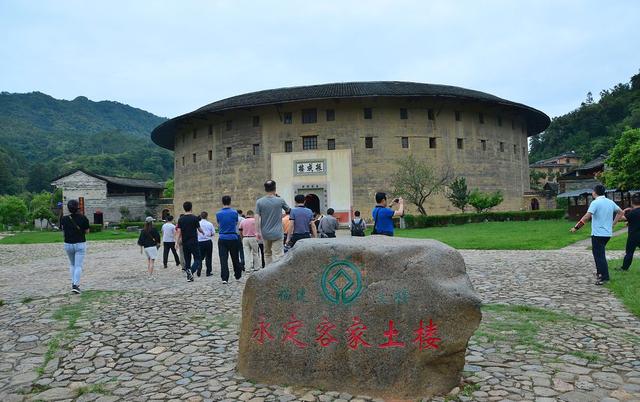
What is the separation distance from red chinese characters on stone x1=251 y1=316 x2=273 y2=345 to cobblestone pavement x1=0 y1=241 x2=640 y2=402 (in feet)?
1.09

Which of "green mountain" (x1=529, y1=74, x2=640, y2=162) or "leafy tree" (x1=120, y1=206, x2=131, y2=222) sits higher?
"green mountain" (x1=529, y1=74, x2=640, y2=162)

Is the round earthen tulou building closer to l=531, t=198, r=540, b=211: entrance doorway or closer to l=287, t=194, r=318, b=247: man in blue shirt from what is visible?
l=531, t=198, r=540, b=211: entrance doorway

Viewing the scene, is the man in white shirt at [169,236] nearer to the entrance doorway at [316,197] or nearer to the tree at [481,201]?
the entrance doorway at [316,197]

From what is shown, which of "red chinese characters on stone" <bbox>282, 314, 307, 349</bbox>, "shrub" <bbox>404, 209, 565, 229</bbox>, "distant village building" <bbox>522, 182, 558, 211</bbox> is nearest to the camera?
"red chinese characters on stone" <bbox>282, 314, 307, 349</bbox>

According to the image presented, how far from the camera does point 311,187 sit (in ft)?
96.6

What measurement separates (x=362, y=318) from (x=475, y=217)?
2361 centimetres

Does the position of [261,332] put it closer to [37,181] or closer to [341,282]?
[341,282]

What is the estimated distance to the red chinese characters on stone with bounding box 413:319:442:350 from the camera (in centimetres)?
339

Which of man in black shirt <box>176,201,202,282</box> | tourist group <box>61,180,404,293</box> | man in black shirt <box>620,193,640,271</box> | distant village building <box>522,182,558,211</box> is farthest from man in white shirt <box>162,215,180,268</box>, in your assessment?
distant village building <box>522,182,558,211</box>

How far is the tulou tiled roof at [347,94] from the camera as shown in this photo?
28.5m

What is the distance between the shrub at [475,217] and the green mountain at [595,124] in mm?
27821

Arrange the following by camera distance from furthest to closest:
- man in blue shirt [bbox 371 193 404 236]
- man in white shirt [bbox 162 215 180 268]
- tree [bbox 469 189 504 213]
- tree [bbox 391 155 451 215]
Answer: tree [bbox 469 189 504 213]
tree [bbox 391 155 451 215]
man in white shirt [bbox 162 215 180 268]
man in blue shirt [bbox 371 193 404 236]

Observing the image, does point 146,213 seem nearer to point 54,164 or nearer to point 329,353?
point 54,164

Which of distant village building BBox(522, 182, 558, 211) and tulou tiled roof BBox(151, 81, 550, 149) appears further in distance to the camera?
distant village building BBox(522, 182, 558, 211)
